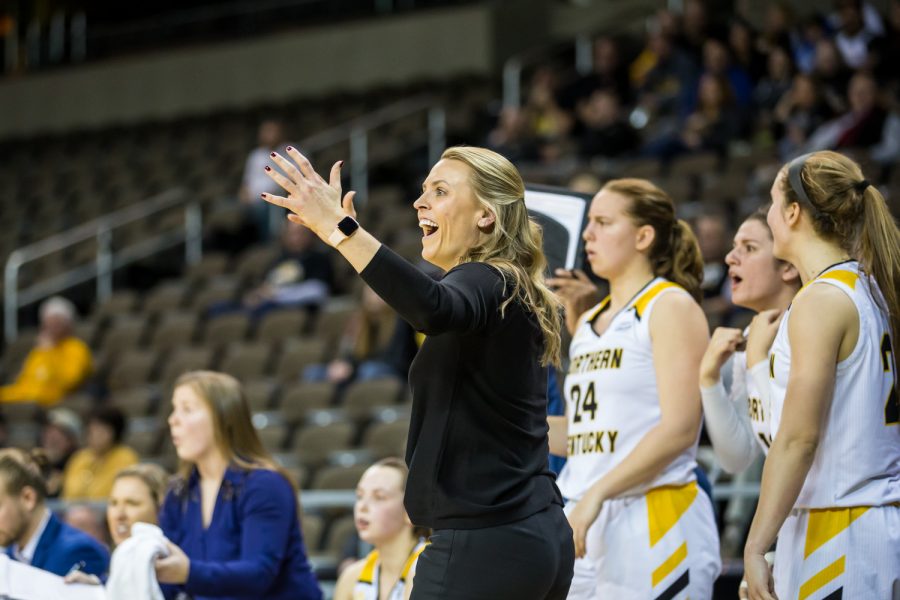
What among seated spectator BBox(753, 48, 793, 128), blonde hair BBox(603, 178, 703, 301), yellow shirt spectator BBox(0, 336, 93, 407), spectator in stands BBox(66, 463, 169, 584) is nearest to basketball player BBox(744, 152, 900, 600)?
blonde hair BBox(603, 178, 703, 301)

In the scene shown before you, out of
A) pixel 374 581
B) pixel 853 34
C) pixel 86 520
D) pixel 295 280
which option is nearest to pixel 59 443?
pixel 86 520

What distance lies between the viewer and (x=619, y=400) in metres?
3.28

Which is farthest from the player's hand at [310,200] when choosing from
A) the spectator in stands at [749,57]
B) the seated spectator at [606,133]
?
the spectator in stands at [749,57]

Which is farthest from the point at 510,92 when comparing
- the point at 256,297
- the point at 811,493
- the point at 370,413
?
the point at 811,493

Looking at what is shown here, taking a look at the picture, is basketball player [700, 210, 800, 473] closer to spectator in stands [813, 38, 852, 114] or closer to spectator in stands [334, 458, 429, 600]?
spectator in stands [334, 458, 429, 600]

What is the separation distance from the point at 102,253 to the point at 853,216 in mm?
9351

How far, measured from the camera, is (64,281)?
11250mm

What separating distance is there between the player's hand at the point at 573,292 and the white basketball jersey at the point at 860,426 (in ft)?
3.15

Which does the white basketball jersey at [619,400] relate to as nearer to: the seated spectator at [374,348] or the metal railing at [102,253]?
the seated spectator at [374,348]

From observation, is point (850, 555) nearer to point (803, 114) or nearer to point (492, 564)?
point (492, 564)

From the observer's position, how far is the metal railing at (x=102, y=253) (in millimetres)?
11094

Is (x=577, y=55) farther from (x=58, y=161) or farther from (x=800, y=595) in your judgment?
(x=800, y=595)

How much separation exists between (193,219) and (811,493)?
925 cm

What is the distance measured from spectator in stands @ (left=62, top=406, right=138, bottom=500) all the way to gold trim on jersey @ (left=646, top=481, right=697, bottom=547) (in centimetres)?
449
